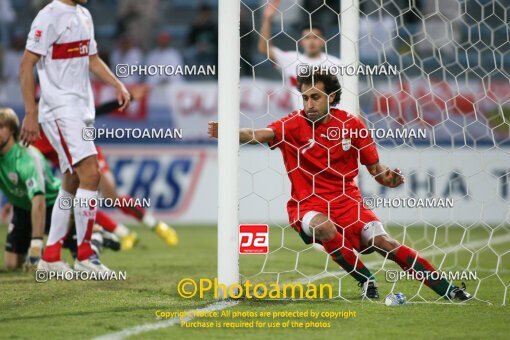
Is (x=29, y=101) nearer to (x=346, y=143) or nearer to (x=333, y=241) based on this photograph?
(x=346, y=143)

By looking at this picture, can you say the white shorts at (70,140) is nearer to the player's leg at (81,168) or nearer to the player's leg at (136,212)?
the player's leg at (81,168)

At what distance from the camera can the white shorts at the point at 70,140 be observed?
633cm

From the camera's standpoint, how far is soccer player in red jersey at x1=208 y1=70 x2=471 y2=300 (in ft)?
17.9

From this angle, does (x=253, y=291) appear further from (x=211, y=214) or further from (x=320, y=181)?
(x=211, y=214)

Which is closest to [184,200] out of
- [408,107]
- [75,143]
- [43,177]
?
[408,107]

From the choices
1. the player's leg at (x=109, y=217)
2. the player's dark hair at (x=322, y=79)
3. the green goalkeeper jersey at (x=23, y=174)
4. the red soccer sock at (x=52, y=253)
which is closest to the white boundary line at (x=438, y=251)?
the player's dark hair at (x=322, y=79)

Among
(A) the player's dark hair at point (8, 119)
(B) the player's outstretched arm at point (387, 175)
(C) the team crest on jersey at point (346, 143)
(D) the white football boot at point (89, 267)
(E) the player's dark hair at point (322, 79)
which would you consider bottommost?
(D) the white football boot at point (89, 267)

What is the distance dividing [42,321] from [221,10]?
6.55 feet

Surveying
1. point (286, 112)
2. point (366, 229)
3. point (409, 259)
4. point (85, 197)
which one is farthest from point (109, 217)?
point (286, 112)

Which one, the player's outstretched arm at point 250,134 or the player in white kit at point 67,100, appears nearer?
the player's outstretched arm at point 250,134

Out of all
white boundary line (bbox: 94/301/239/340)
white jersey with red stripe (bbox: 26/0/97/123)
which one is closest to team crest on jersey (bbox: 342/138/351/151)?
white boundary line (bbox: 94/301/239/340)

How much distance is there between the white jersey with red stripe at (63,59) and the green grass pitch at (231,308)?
1.22 m

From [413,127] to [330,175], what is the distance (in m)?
3.96

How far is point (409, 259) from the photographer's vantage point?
5.34 meters
